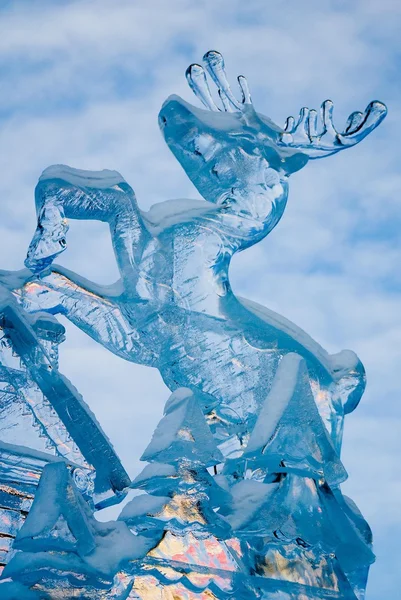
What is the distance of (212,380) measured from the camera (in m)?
4.17

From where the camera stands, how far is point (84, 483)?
3.74 meters

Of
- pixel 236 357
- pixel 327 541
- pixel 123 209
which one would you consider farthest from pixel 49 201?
pixel 327 541

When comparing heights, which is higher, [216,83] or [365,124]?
[216,83]

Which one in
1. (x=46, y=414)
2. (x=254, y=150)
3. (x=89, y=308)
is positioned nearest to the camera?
(x=46, y=414)

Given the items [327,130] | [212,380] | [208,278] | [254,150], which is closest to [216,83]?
[254,150]

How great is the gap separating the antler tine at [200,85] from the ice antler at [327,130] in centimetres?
39

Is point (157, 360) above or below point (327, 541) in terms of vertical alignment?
above

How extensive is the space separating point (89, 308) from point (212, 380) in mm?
596

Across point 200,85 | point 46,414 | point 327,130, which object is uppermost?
point 200,85

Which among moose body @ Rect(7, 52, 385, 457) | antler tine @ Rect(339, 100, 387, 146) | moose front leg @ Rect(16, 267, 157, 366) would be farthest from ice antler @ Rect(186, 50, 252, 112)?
moose front leg @ Rect(16, 267, 157, 366)

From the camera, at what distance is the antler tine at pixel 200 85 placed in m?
4.49

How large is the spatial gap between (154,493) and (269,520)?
0.45m

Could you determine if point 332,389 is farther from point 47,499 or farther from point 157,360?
point 47,499

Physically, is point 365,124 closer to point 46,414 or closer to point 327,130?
point 327,130
